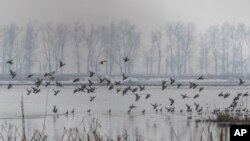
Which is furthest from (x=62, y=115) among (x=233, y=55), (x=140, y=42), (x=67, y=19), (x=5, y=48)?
(x=233, y=55)

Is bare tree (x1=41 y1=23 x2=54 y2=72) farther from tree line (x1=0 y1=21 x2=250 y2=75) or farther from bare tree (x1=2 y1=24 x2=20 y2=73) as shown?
bare tree (x1=2 y1=24 x2=20 y2=73)

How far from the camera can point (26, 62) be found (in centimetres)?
711

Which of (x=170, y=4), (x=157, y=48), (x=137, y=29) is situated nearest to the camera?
(x=170, y=4)

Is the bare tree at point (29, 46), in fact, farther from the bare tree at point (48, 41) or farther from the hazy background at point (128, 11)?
the hazy background at point (128, 11)

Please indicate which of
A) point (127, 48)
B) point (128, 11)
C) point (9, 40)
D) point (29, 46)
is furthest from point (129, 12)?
point (9, 40)

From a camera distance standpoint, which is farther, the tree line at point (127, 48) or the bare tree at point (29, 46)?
the bare tree at point (29, 46)

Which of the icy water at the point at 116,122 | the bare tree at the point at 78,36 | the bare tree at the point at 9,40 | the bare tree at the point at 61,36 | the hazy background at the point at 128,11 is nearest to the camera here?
the icy water at the point at 116,122

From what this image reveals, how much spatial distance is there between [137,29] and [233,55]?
5.81 feet

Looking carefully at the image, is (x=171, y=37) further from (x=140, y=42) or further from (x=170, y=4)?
(x=170, y=4)

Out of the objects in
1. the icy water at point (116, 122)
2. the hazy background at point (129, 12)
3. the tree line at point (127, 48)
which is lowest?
the icy water at point (116, 122)

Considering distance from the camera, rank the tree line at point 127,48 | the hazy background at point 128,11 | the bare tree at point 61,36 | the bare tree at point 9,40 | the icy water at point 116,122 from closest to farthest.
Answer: the icy water at point 116,122, the hazy background at point 128,11, the bare tree at point 61,36, the tree line at point 127,48, the bare tree at point 9,40

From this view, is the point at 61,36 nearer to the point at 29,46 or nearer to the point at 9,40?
the point at 29,46

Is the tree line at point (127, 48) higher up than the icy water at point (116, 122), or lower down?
higher up

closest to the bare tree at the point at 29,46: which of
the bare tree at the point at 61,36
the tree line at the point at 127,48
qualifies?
the tree line at the point at 127,48
